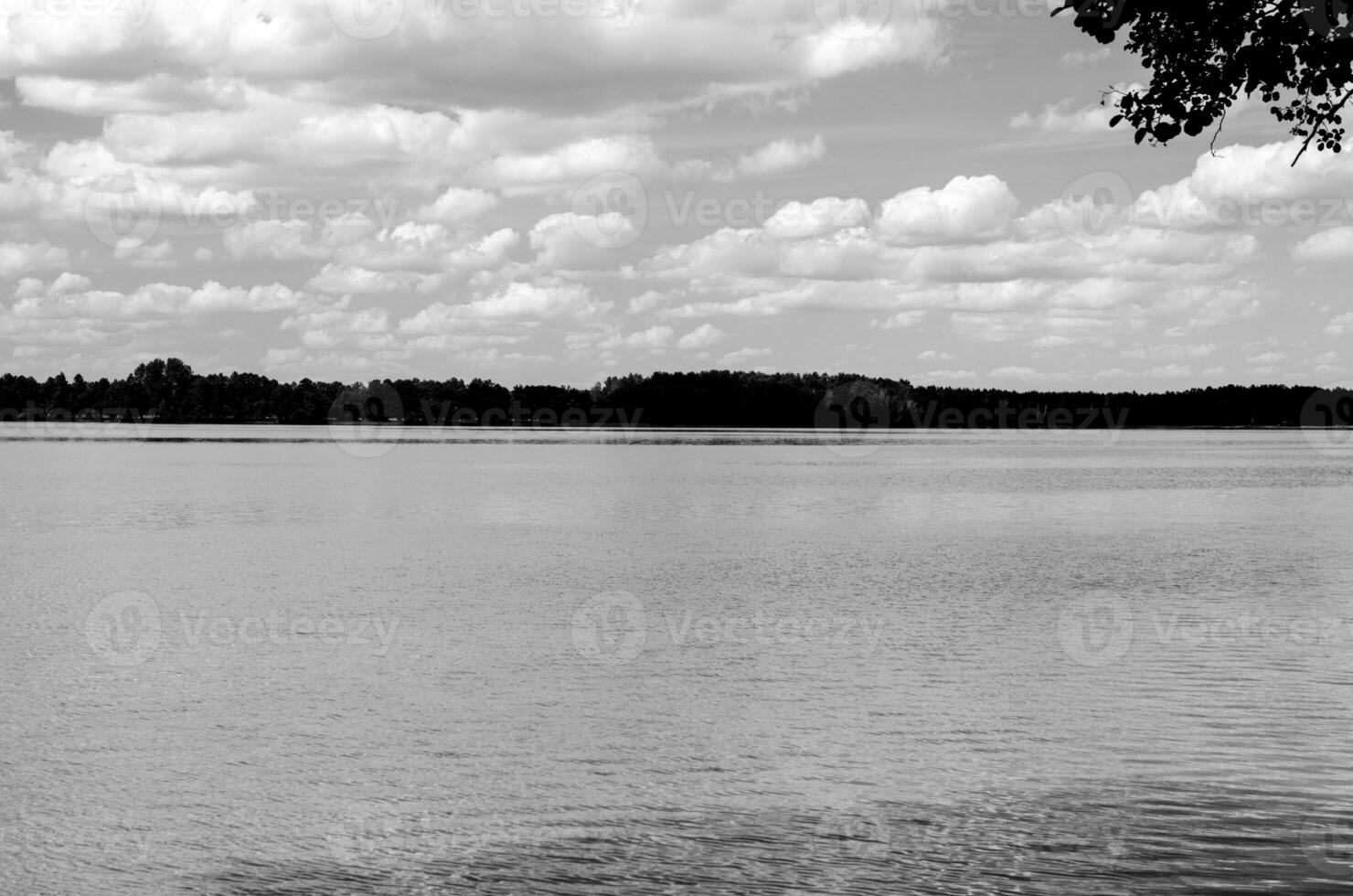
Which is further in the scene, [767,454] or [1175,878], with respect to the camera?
[767,454]

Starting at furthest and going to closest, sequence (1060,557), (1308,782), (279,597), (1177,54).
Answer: (1060,557) < (279,597) < (1308,782) < (1177,54)

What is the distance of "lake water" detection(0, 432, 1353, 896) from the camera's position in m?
11.0

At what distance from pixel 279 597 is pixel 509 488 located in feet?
141

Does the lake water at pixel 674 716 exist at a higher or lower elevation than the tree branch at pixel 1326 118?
lower

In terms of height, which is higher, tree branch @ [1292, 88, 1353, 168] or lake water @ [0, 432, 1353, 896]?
tree branch @ [1292, 88, 1353, 168]

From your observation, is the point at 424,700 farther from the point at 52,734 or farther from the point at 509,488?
the point at 509,488

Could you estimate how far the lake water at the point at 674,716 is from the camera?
36.1 feet

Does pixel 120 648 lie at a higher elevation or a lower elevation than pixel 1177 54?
lower

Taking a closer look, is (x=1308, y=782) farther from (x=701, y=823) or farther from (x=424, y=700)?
(x=424, y=700)

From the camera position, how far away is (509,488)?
2768 inches

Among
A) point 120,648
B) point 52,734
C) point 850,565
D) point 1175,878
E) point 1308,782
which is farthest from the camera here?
point 850,565

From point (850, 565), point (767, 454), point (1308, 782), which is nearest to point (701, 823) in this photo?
point (1308, 782)

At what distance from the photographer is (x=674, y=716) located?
16359mm

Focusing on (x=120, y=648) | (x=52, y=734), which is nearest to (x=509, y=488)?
(x=120, y=648)
